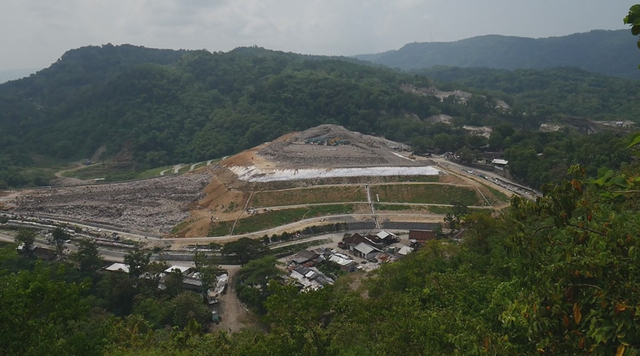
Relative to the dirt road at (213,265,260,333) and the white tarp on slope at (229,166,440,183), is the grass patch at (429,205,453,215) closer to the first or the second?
the white tarp on slope at (229,166,440,183)

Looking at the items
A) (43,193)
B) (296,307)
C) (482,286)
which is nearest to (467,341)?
(296,307)

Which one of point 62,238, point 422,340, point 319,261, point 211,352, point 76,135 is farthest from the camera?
point 76,135

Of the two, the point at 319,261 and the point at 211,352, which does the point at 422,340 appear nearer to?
the point at 211,352

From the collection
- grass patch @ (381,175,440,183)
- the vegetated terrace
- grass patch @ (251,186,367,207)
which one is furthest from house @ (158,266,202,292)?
grass patch @ (381,175,440,183)

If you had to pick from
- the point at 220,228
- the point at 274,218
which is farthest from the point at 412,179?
the point at 220,228

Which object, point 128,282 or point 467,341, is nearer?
point 467,341

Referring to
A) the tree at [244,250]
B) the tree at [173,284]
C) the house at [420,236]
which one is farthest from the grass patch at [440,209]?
the tree at [173,284]
